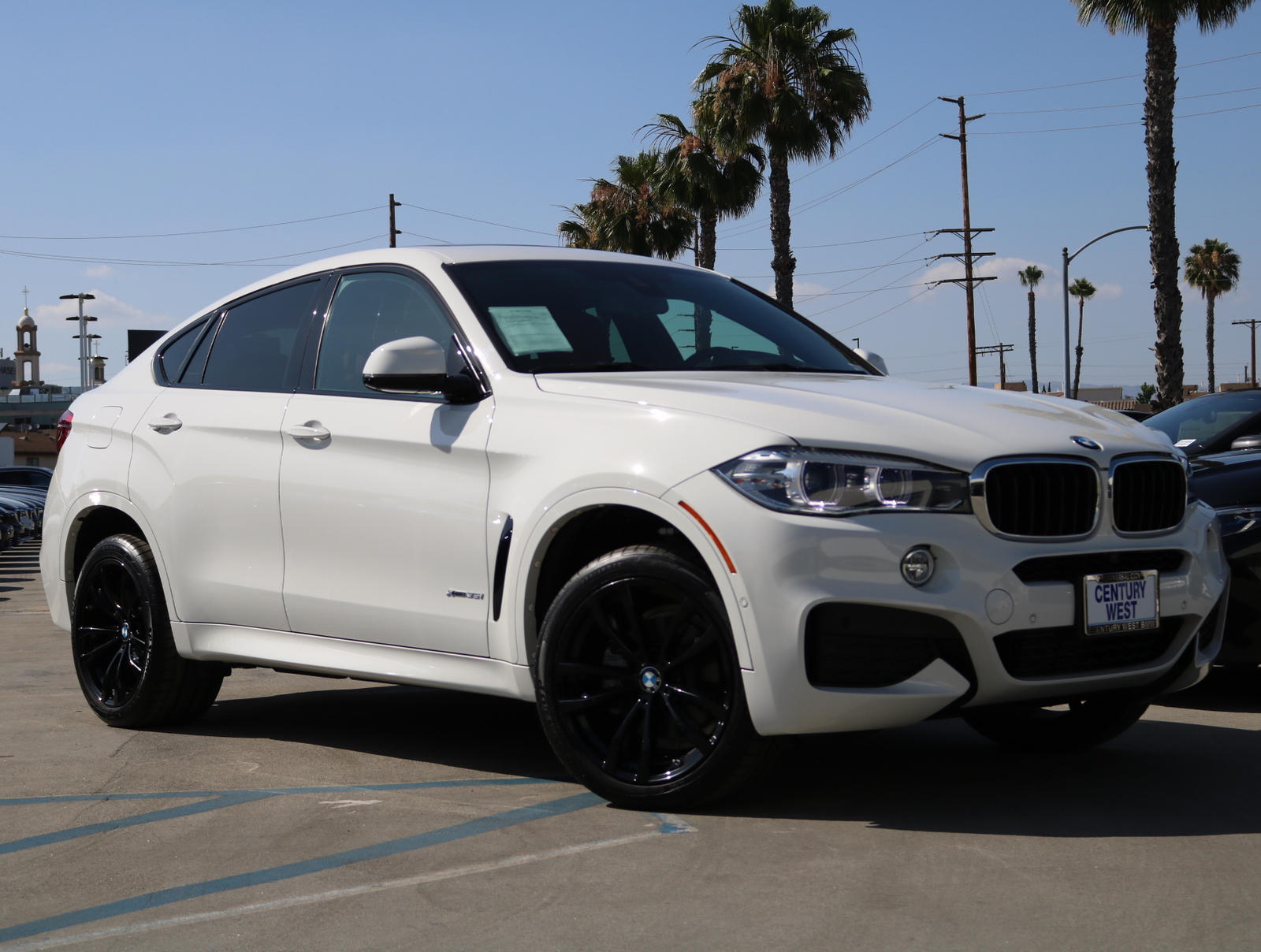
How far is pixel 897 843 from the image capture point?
4.05 m

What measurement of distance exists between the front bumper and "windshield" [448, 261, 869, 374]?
102 centimetres

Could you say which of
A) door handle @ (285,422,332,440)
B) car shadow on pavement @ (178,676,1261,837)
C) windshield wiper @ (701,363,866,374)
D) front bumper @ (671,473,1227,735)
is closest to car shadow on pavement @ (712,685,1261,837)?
car shadow on pavement @ (178,676,1261,837)

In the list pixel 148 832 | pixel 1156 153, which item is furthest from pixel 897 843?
pixel 1156 153

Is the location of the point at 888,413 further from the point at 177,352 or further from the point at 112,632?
the point at 112,632

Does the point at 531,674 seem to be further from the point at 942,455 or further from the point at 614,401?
the point at 942,455

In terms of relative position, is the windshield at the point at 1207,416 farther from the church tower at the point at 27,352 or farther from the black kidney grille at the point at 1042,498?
the church tower at the point at 27,352

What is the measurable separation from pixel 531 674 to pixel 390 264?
5.76 ft

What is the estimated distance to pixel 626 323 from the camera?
5.25 metres

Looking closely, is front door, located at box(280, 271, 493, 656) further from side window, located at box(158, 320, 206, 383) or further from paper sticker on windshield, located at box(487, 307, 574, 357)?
side window, located at box(158, 320, 206, 383)

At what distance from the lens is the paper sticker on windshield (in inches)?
196

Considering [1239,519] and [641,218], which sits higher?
[641,218]

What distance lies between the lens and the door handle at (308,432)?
5.25 meters

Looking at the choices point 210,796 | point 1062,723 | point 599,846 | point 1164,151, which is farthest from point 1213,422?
point 1164,151

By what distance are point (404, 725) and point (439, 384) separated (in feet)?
6.29
